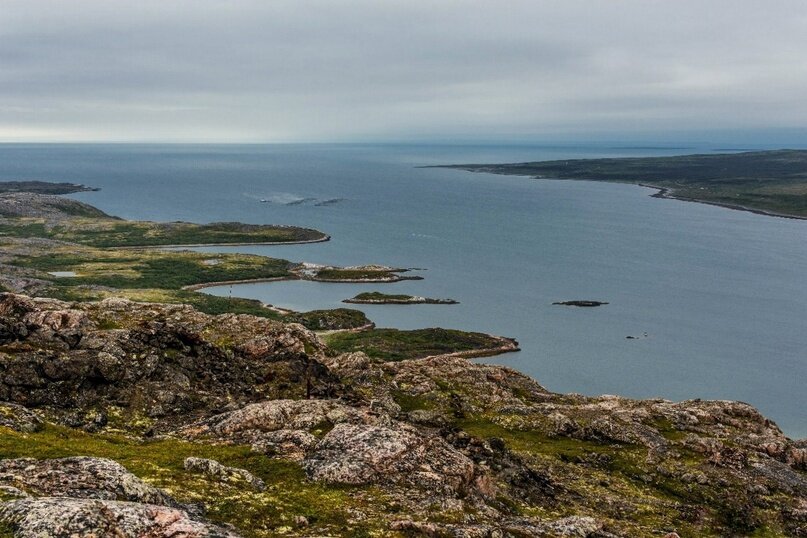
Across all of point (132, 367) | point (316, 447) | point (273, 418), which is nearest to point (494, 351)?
point (132, 367)

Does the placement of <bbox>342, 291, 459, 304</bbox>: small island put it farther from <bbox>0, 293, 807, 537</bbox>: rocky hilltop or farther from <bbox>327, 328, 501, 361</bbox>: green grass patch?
<bbox>0, 293, 807, 537</bbox>: rocky hilltop

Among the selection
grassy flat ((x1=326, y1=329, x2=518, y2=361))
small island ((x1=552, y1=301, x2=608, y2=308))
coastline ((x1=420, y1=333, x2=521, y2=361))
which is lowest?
coastline ((x1=420, y1=333, x2=521, y2=361))

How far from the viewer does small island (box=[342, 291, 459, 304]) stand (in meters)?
178

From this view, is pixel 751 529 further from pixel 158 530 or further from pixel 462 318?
pixel 462 318

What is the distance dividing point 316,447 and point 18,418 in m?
17.0

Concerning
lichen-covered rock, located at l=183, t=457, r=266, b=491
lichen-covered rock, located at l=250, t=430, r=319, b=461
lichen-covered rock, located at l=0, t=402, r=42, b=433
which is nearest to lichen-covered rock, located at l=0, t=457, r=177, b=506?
lichen-covered rock, located at l=183, t=457, r=266, b=491

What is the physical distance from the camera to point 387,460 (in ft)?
113

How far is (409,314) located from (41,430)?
441 feet

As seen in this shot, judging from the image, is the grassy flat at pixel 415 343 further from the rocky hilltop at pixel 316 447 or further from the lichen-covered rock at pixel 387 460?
the lichen-covered rock at pixel 387 460

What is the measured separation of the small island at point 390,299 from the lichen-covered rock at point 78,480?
150354 mm

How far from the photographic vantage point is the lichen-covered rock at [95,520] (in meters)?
20.0

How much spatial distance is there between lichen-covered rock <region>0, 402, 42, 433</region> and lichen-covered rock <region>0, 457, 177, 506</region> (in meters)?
8.22

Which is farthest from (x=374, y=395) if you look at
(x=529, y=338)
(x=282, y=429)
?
(x=529, y=338)

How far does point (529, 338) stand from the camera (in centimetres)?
14688
